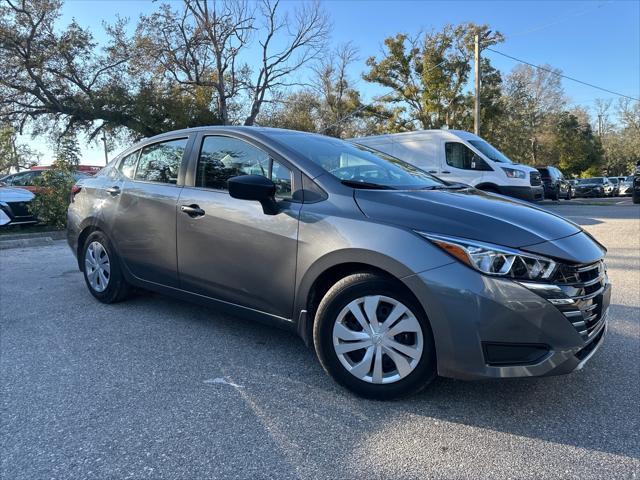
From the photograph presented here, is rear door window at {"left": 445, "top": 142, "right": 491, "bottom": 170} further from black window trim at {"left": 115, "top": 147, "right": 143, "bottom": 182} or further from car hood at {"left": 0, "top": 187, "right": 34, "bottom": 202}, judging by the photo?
car hood at {"left": 0, "top": 187, "right": 34, "bottom": 202}

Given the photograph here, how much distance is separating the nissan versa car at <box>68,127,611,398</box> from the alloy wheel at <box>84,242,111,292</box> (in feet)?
2.33

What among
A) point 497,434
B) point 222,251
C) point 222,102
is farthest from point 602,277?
point 222,102

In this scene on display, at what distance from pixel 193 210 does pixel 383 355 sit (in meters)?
1.77

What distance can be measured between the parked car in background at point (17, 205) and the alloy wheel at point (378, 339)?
10127 mm

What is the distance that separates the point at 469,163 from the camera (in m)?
12.3

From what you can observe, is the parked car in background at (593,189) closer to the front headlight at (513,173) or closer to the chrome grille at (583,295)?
the front headlight at (513,173)

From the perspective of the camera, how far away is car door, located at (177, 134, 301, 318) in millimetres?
2980

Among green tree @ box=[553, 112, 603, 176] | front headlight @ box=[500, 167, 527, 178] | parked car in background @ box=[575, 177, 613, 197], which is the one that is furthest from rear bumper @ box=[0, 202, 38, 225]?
green tree @ box=[553, 112, 603, 176]

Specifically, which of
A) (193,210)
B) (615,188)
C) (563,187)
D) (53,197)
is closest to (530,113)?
(615,188)

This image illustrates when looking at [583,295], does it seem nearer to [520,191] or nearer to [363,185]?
[363,185]

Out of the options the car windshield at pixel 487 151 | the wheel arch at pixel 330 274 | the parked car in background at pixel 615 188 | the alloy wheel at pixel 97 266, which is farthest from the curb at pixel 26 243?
the parked car in background at pixel 615 188

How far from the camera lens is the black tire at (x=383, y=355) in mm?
2504

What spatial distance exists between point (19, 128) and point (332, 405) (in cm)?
2864

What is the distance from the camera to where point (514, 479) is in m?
2.01
